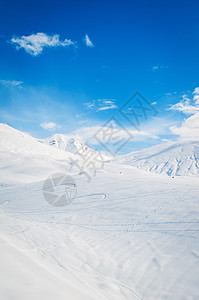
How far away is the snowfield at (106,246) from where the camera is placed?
520cm

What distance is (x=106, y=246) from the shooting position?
10.5 m

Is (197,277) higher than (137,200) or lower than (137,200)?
lower

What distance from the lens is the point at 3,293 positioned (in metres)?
3.50

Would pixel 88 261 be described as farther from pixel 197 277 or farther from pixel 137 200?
pixel 137 200

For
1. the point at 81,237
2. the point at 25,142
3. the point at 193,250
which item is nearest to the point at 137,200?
the point at 81,237

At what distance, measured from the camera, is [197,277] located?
722cm

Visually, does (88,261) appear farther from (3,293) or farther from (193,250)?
(3,293)

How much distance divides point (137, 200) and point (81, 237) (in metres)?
6.51

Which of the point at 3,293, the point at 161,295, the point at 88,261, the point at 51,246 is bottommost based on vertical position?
the point at 161,295

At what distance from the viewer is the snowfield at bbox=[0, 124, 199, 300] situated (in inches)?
205

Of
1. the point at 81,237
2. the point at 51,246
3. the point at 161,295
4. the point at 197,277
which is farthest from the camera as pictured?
the point at 81,237

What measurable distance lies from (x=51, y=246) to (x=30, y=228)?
3.14m

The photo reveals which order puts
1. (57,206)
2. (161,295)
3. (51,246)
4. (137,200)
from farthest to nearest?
(57,206)
(137,200)
(51,246)
(161,295)

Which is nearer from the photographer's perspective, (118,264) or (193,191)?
(118,264)
